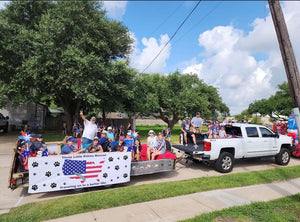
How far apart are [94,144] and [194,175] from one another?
3.63 m

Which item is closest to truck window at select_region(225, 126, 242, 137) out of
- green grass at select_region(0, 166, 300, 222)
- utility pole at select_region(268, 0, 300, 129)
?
green grass at select_region(0, 166, 300, 222)

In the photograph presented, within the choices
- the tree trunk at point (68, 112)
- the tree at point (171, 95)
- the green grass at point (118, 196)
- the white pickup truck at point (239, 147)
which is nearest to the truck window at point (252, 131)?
the white pickup truck at point (239, 147)

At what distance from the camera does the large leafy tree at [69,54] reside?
12.0 meters

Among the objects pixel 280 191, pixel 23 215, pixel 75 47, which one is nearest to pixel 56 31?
pixel 75 47

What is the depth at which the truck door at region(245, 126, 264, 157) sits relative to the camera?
7777mm

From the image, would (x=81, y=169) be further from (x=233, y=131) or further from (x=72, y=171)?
(x=233, y=131)

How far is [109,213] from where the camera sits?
3969 mm

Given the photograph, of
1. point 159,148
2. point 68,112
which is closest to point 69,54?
point 159,148

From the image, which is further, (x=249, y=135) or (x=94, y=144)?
(x=249, y=135)

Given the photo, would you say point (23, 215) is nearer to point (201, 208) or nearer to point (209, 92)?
point (201, 208)

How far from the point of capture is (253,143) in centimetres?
787

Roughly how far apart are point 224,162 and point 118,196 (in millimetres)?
4372

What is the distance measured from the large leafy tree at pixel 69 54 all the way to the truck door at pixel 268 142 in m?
9.13

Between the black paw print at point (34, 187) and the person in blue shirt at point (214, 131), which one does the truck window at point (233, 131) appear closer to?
the person in blue shirt at point (214, 131)
